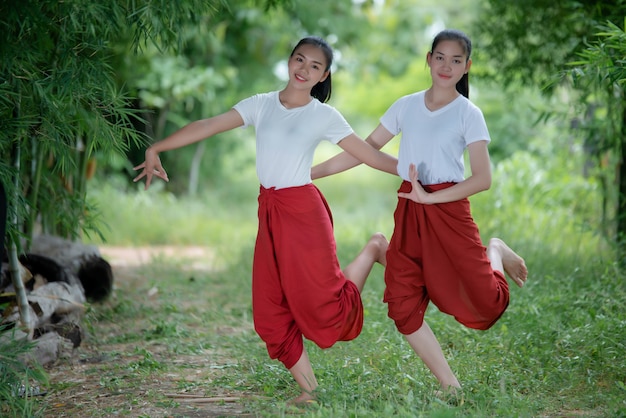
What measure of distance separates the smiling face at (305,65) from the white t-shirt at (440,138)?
0.43 metres

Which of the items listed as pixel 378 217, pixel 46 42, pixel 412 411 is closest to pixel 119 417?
pixel 412 411

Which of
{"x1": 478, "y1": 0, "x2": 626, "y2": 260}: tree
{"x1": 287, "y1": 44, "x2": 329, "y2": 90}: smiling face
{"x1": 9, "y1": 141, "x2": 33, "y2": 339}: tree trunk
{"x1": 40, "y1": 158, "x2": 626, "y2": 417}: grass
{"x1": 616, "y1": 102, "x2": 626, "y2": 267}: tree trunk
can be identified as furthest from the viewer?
{"x1": 616, "y1": 102, "x2": 626, "y2": 267}: tree trunk

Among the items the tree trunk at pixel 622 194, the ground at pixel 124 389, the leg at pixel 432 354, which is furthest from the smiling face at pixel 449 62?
the tree trunk at pixel 622 194

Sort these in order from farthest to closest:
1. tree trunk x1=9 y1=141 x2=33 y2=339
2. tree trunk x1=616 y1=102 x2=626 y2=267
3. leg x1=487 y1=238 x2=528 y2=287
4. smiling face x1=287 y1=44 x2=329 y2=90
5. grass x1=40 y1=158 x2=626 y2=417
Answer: tree trunk x1=616 y1=102 x2=626 y2=267 < tree trunk x1=9 y1=141 x2=33 y2=339 < leg x1=487 y1=238 x2=528 y2=287 < grass x1=40 y1=158 x2=626 y2=417 < smiling face x1=287 y1=44 x2=329 y2=90

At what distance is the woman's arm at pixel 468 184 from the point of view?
3340 millimetres

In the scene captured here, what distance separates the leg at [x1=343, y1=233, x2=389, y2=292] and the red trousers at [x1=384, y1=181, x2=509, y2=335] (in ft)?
0.36

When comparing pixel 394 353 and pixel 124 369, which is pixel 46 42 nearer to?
pixel 124 369

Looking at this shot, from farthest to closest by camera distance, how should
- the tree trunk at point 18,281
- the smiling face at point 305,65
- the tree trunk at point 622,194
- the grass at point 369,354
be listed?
the tree trunk at point 622,194 → the tree trunk at point 18,281 → the grass at point 369,354 → the smiling face at point 305,65

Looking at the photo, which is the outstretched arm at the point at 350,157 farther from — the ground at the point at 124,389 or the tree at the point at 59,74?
the ground at the point at 124,389

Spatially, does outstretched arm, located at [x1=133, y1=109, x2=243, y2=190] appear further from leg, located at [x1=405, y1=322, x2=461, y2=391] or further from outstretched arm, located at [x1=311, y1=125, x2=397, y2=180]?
leg, located at [x1=405, y1=322, x2=461, y2=391]

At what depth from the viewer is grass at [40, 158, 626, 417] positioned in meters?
3.57

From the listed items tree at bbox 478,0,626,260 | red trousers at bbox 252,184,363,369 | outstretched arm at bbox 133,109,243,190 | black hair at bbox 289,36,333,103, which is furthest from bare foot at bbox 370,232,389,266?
tree at bbox 478,0,626,260

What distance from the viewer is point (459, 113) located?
341 cm

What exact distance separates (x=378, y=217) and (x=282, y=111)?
6803 mm
